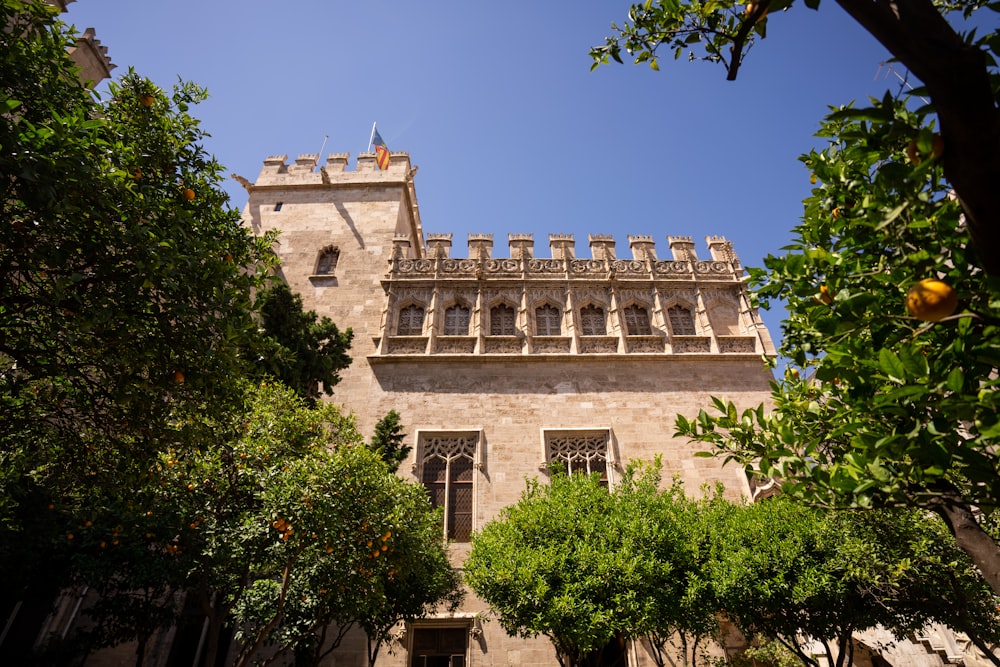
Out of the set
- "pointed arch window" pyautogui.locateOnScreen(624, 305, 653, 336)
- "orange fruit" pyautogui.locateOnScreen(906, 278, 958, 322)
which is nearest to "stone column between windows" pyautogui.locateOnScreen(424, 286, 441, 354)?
"pointed arch window" pyautogui.locateOnScreen(624, 305, 653, 336)

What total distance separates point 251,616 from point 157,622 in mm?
2066

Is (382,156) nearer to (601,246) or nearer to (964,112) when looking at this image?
(601,246)

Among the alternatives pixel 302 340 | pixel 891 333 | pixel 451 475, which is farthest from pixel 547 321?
pixel 891 333

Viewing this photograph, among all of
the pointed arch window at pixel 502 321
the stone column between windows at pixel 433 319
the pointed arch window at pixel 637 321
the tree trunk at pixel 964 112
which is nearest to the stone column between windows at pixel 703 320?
the pointed arch window at pixel 637 321

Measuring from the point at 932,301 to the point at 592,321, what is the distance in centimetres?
1508

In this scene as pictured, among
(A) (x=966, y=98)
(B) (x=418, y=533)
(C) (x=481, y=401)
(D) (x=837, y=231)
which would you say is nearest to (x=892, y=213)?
(A) (x=966, y=98)

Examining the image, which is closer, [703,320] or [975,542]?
[975,542]

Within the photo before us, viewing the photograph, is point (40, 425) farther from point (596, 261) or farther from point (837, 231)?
point (596, 261)

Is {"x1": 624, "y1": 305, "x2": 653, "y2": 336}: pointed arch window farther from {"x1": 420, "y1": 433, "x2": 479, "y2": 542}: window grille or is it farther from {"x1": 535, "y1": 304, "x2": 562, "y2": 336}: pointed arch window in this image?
{"x1": 420, "y1": 433, "x2": 479, "y2": 542}: window grille

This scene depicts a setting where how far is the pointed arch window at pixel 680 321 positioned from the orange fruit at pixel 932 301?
15016 mm

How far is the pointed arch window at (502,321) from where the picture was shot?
1664cm

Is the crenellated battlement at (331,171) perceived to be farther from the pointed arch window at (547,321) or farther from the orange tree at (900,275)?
the orange tree at (900,275)

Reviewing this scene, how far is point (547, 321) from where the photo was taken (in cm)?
1700

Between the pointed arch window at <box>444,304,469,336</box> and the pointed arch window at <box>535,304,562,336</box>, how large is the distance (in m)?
2.44
